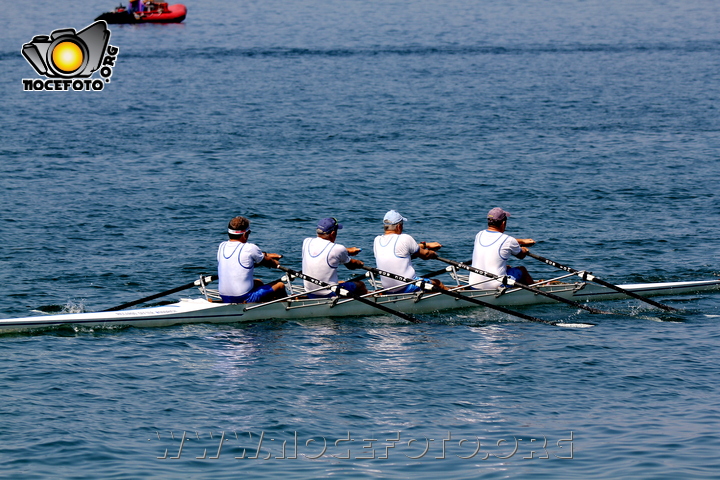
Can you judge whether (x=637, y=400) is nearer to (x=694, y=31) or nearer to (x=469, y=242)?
(x=469, y=242)

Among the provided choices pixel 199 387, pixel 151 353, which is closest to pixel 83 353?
pixel 151 353

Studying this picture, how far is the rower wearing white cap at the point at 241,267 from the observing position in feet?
63.6

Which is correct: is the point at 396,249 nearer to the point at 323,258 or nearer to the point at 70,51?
the point at 323,258

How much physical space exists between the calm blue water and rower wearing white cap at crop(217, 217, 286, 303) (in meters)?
0.68

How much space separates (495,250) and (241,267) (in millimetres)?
5739

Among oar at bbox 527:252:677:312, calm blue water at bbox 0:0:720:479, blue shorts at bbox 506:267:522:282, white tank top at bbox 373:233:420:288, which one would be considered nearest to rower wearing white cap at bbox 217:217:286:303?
calm blue water at bbox 0:0:720:479

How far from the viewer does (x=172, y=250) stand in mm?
28234

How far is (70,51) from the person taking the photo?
165 ft

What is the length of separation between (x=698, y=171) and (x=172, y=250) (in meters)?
22.2

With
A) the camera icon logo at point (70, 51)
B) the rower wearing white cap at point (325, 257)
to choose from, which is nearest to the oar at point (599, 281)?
the rower wearing white cap at point (325, 257)

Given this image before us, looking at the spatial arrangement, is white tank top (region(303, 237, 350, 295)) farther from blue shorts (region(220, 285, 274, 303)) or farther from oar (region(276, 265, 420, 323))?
blue shorts (region(220, 285, 274, 303))

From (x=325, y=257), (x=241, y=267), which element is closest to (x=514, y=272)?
(x=325, y=257)

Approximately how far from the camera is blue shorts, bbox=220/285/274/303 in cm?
2014

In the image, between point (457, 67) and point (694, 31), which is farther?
point (694, 31)
